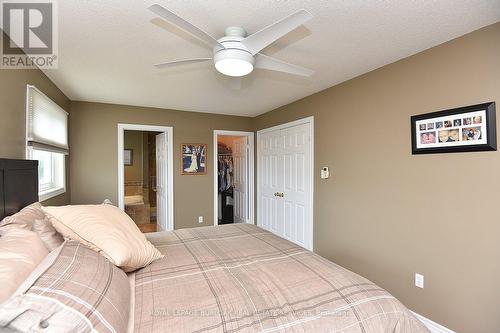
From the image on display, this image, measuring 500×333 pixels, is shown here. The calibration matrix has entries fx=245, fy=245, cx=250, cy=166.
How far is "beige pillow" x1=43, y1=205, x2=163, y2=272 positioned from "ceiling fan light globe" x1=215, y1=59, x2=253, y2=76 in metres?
1.16

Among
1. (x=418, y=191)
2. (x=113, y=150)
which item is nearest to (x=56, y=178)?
(x=113, y=150)

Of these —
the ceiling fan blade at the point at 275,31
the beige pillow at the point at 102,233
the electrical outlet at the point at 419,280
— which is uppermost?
the ceiling fan blade at the point at 275,31

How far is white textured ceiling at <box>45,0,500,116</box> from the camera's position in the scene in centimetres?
148

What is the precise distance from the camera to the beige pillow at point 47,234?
1.23 metres

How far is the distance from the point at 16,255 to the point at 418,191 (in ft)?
8.68

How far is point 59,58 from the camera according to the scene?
217cm

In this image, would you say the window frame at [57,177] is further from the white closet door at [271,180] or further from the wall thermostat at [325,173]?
the wall thermostat at [325,173]

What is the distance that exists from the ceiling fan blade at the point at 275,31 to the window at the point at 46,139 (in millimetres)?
1996

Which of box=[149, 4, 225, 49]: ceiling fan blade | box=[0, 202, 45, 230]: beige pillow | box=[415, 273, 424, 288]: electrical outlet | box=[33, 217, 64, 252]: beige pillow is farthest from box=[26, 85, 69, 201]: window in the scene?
box=[415, 273, 424, 288]: electrical outlet

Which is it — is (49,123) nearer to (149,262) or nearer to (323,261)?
(149,262)

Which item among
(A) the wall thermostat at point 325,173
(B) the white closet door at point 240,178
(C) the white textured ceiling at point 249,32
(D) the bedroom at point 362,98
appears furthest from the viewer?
(B) the white closet door at point 240,178

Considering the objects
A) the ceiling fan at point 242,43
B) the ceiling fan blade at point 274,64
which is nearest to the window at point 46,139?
the ceiling fan at point 242,43

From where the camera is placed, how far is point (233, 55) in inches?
59.9

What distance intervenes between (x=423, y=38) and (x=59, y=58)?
3.03 meters
